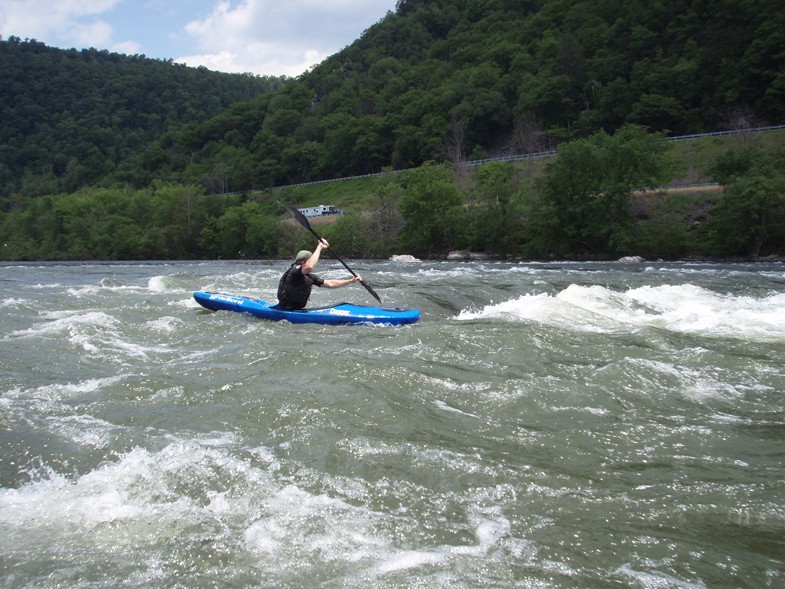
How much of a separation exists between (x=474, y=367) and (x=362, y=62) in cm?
11783

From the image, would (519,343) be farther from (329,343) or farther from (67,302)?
(67,302)

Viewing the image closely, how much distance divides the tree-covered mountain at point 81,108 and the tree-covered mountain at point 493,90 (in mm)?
12894

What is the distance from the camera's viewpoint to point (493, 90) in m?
68.9

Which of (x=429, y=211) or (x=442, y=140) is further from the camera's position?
(x=442, y=140)

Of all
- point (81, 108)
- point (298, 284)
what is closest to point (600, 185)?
point (298, 284)

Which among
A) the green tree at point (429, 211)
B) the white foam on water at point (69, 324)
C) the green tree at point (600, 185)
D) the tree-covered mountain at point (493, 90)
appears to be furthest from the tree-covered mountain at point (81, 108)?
the white foam on water at point (69, 324)

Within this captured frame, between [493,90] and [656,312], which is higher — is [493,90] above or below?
above

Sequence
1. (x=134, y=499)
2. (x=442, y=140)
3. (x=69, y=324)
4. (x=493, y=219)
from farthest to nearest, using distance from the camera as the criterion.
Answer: (x=442, y=140) → (x=493, y=219) → (x=69, y=324) → (x=134, y=499)

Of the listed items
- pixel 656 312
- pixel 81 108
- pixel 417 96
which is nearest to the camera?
pixel 656 312

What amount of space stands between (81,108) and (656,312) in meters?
133

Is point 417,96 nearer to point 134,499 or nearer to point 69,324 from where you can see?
point 69,324

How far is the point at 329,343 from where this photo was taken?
7.75 meters

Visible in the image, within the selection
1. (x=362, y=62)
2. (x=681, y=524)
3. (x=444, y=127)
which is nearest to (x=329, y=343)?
(x=681, y=524)

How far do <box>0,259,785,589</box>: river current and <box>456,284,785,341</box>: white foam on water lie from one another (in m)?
0.42
